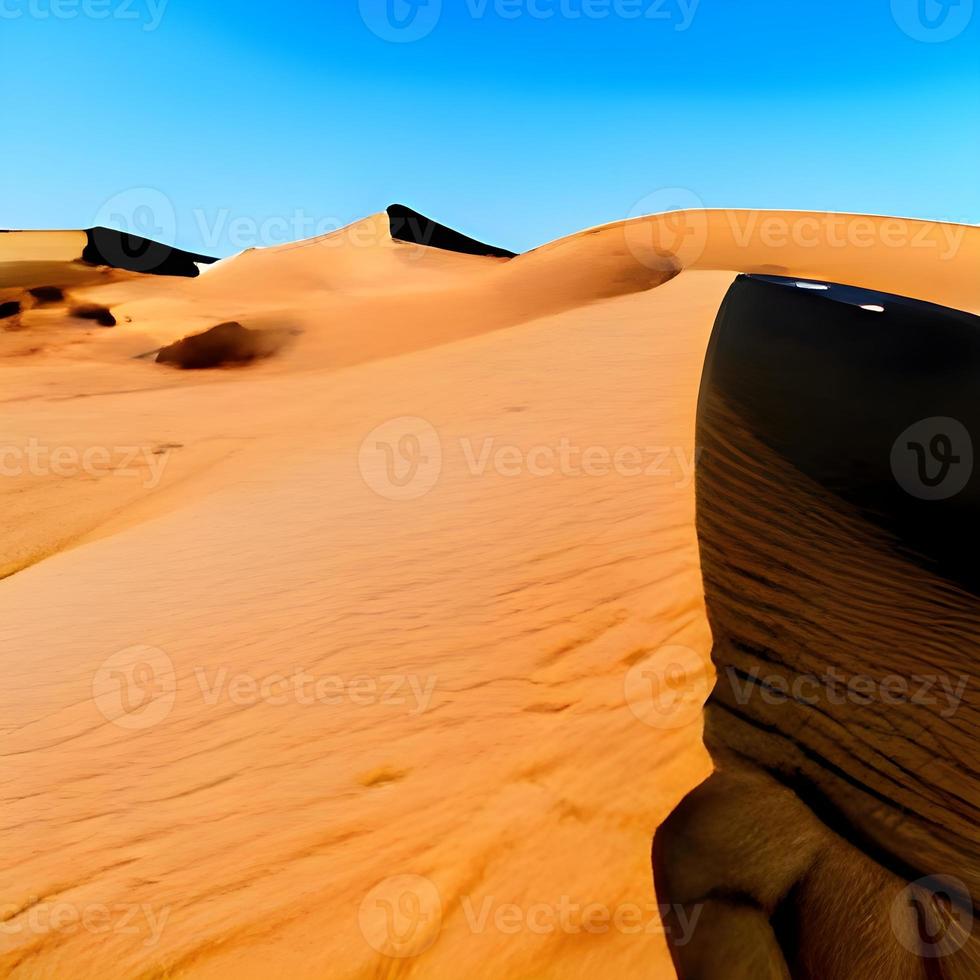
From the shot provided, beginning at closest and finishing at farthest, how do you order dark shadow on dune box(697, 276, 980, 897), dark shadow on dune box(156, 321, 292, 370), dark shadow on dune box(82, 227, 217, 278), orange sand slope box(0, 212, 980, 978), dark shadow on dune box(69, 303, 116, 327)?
1. orange sand slope box(0, 212, 980, 978)
2. dark shadow on dune box(697, 276, 980, 897)
3. dark shadow on dune box(156, 321, 292, 370)
4. dark shadow on dune box(69, 303, 116, 327)
5. dark shadow on dune box(82, 227, 217, 278)

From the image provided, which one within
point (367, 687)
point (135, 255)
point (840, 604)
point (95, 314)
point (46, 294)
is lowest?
point (367, 687)

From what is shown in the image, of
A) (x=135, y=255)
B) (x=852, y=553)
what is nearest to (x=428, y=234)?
(x=135, y=255)

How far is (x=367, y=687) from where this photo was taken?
11.6ft

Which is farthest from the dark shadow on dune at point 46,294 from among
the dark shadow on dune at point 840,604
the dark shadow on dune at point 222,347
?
the dark shadow on dune at point 840,604

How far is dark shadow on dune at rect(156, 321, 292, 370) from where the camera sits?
1695 centimetres

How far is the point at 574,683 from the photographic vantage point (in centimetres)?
333

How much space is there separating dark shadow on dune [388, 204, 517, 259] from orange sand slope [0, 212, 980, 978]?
2649 cm

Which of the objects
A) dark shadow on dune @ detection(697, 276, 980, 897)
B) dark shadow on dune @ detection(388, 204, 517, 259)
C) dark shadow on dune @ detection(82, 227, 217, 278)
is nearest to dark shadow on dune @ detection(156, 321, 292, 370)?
dark shadow on dune @ detection(697, 276, 980, 897)

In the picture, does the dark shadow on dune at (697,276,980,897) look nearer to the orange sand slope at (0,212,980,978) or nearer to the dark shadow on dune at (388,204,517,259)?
the orange sand slope at (0,212,980,978)

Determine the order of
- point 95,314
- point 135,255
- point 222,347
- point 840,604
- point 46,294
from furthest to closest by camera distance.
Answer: point 135,255, point 46,294, point 95,314, point 222,347, point 840,604

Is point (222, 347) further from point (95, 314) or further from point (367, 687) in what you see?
point (367, 687)

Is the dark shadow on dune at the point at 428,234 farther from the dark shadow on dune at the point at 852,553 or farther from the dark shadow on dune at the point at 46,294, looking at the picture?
the dark shadow on dune at the point at 852,553

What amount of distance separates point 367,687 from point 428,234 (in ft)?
112

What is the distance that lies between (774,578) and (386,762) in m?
2.13
